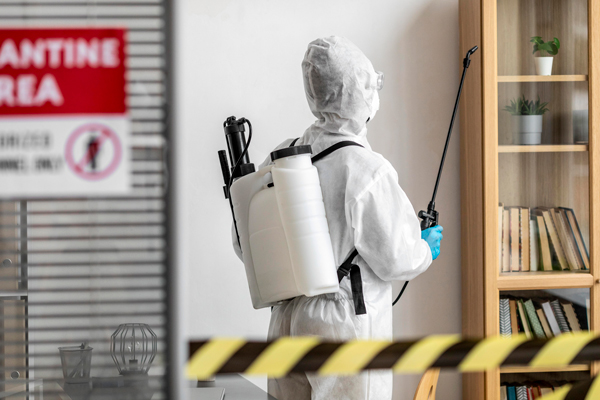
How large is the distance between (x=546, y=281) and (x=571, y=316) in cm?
21

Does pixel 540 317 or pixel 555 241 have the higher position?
pixel 555 241

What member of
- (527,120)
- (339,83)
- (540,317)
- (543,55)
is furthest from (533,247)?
(339,83)

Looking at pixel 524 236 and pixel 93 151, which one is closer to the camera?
pixel 93 151

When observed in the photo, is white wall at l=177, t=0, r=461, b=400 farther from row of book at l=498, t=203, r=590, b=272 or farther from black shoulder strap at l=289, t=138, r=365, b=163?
black shoulder strap at l=289, t=138, r=365, b=163

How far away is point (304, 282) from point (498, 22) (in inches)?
63.5

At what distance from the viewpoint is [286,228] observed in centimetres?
139

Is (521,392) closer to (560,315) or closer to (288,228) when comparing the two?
(560,315)

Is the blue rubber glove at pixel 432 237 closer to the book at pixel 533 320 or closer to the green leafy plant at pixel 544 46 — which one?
the book at pixel 533 320

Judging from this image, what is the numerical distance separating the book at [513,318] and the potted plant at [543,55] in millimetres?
1031

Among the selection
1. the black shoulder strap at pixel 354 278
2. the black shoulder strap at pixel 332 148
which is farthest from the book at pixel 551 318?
the black shoulder strap at pixel 332 148

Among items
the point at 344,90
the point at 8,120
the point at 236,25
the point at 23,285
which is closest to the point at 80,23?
the point at 8,120

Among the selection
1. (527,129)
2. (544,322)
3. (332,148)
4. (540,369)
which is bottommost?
(540,369)

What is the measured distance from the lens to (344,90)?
1557mm

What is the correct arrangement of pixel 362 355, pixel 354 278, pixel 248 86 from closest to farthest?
pixel 362 355 < pixel 354 278 < pixel 248 86
